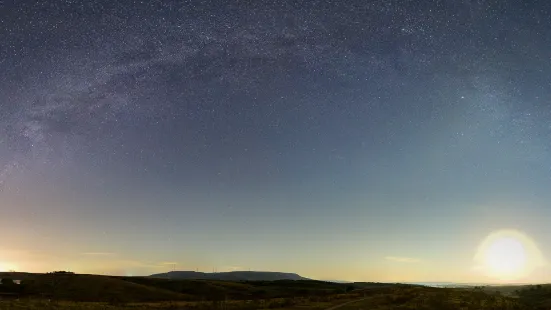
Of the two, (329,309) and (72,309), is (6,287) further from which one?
(329,309)

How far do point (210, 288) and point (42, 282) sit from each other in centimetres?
3946

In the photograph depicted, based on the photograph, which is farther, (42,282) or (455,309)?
(42,282)

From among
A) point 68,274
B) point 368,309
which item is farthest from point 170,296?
point 368,309

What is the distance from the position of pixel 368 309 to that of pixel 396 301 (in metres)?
7.97

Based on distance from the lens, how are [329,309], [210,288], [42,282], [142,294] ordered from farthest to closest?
[210,288] → [42,282] → [142,294] → [329,309]

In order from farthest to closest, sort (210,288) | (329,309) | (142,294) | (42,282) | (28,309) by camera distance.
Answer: (210,288), (42,282), (142,294), (28,309), (329,309)

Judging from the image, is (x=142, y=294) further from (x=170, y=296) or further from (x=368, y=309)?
(x=368, y=309)

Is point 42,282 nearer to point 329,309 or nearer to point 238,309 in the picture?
point 238,309

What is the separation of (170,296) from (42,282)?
33.8 m

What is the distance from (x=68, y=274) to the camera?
109188mm

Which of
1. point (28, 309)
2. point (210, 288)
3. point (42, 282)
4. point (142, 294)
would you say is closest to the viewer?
point (28, 309)

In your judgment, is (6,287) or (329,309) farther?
(6,287)

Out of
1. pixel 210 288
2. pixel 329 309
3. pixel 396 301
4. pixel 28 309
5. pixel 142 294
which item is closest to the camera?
pixel 329 309

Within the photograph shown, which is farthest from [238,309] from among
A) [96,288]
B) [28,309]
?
[96,288]
